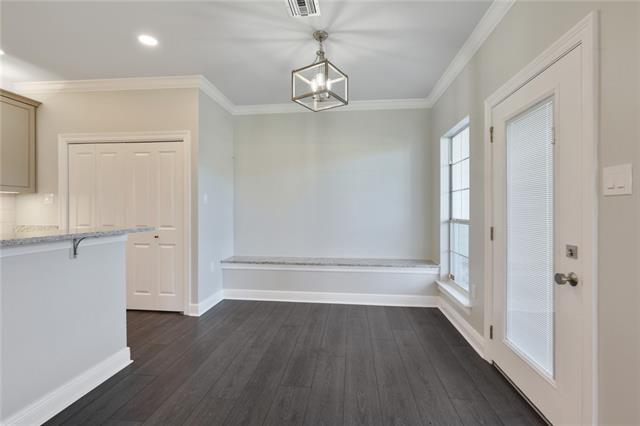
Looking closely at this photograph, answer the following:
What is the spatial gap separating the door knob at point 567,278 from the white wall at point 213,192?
3.34 metres

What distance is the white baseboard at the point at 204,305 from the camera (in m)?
3.42

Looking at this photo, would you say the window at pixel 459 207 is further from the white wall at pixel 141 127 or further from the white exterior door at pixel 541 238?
the white wall at pixel 141 127

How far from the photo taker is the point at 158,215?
3.46 metres

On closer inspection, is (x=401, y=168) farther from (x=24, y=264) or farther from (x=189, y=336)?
(x=24, y=264)

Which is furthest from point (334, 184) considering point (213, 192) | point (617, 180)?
point (617, 180)

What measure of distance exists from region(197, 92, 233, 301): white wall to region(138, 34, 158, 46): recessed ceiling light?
0.78 meters

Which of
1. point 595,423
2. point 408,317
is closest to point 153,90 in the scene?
point 408,317

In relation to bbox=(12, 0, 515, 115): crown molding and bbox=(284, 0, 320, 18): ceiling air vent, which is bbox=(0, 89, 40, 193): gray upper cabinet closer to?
bbox=(12, 0, 515, 115): crown molding

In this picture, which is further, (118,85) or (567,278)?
(118,85)

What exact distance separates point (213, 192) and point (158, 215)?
0.71 meters

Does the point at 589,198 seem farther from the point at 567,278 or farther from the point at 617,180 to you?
the point at 567,278

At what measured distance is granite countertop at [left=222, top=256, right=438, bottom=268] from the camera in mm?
3744

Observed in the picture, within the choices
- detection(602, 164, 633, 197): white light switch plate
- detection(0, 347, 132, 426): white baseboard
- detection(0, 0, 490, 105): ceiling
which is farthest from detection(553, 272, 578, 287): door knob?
detection(0, 347, 132, 426): white baseboard

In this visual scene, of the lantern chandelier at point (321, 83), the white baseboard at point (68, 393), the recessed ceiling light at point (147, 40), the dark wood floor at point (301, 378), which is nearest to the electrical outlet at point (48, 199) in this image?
the dark wood floor at point (301, 378)
